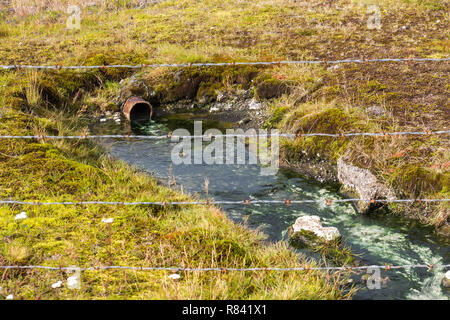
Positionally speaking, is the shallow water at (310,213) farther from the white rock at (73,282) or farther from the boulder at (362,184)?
the white rock at (73,282)

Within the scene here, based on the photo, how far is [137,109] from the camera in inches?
371

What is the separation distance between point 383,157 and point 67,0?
46.9 feet

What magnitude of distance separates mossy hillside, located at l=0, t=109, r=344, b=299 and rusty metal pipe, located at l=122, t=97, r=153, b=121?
131 inches

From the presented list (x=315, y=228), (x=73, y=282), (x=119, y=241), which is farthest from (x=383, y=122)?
(x=73, y=282)

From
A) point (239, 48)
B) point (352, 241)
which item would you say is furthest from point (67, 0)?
point (352, 241)

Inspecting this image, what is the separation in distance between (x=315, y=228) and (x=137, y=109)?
5869mm

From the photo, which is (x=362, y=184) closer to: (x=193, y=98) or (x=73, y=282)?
(x=73, y=282)

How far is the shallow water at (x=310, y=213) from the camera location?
4281 millimetres

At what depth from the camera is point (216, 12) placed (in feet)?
48.7

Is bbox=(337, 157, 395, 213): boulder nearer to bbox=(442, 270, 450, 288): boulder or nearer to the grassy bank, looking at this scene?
the grassy bank

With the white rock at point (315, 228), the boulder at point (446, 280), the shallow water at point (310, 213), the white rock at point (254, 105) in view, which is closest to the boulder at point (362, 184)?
the shallow water at point (310, 213)

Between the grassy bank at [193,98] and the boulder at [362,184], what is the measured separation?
0.45ft

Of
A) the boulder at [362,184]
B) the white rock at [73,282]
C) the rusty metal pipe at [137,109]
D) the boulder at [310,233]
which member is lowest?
the boulder at [310,233]

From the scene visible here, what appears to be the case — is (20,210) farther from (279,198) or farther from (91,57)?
(91,57)
